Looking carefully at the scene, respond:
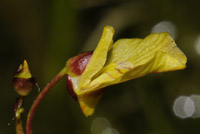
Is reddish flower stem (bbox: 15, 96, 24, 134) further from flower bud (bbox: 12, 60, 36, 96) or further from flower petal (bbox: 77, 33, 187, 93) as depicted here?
flower petal (bbox: 77, 33, 187, 93)

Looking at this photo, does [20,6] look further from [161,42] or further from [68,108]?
[161,42]

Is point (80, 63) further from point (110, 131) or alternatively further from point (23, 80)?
point (110, 131)

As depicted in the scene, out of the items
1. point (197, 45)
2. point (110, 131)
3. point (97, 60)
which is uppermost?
point (97, 60)

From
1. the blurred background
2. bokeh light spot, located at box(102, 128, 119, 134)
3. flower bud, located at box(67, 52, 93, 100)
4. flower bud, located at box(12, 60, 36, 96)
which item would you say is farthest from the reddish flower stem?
bokeh light spot, located at box(102, 128, 119, 134)

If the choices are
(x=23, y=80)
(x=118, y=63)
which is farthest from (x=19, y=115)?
(x=118, y=63)

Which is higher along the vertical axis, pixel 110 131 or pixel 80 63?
pixel 80 63

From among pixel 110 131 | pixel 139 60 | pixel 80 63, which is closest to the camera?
pixel 139 60

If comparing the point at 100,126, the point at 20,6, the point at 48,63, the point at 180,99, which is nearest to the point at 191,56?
the point at 180,99
